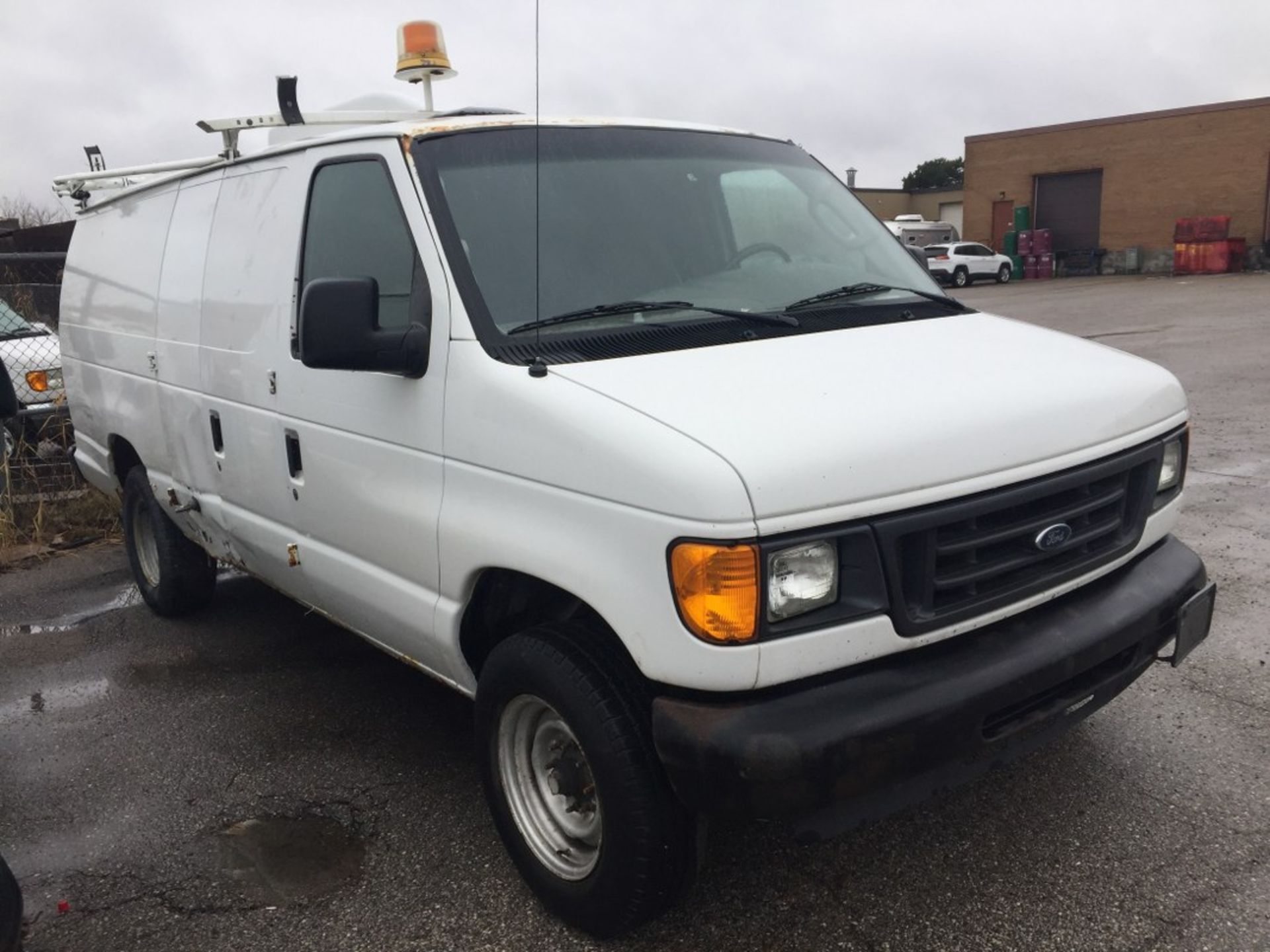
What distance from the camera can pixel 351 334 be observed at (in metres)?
2.91

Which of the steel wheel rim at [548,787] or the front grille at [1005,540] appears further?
the steel wheel rim at [548,787]

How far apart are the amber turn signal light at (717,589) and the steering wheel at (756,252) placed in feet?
4.50

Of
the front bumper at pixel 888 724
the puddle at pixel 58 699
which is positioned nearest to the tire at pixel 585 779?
the front bumper at pixel 888 724

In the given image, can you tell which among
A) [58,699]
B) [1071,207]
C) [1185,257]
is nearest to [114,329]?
[58,699]

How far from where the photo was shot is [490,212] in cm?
317

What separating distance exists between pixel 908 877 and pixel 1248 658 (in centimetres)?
213

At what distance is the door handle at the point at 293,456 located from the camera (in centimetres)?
374

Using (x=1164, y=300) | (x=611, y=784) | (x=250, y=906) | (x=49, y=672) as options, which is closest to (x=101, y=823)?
(x=250, y=906)

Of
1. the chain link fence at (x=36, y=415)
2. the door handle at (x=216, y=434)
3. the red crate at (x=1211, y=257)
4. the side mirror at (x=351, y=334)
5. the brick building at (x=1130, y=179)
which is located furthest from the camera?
the brick building at (x=1130, y=179)

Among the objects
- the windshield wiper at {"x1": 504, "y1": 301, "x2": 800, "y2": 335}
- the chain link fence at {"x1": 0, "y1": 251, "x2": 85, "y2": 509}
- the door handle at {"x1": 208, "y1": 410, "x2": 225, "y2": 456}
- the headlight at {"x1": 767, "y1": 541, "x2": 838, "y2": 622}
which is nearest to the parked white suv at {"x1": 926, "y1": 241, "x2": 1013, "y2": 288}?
the chain link fence at {"x1": 0, "y1": 251, "x2": 85, "y2": 509}

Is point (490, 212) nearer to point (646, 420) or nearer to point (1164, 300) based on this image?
point (646, 420)

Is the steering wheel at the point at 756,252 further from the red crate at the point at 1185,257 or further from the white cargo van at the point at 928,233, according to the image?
the white cargo van at the point at 928,233

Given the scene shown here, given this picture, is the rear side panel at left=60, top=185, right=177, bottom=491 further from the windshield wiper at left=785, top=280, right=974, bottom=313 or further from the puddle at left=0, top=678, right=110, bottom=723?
the windshield wiper at left=785, top=280, right=974, bottom=313

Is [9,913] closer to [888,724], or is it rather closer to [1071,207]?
[888,724]
